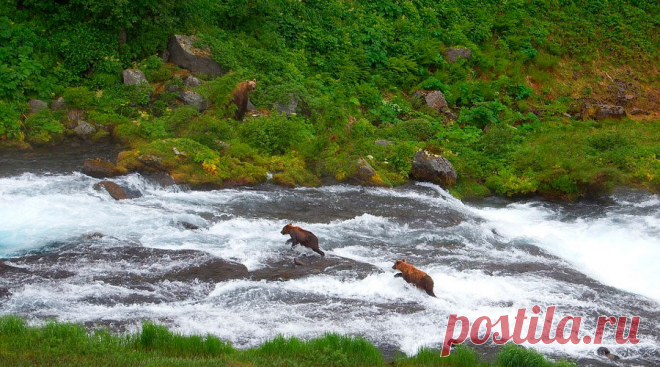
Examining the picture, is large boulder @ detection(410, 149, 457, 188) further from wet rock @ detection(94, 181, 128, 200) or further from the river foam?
wet rock @ detection(94, 181, 128, 200)

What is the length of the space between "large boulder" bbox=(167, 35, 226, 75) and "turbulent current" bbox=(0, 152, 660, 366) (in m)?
6.46

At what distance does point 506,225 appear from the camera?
15.8 m

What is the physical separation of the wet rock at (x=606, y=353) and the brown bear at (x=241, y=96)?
13.0m

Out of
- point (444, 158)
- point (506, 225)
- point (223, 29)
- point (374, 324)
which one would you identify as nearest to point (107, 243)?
point (374, 324)

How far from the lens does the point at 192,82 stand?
20391mm

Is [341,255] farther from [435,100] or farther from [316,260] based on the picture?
[435,100]

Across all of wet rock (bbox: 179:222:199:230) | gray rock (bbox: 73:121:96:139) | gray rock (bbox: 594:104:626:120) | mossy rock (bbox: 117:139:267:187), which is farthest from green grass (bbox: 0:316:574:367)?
gray rock (bbox: 594:104:626:120)

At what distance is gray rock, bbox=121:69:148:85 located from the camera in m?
19.9

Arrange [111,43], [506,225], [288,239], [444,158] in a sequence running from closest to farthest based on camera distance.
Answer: [288,239], [506,225], [444,158], [111,43]

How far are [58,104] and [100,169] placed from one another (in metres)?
4.34

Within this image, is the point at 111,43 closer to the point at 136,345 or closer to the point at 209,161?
the point at 209,161

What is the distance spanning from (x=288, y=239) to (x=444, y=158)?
7.65 metres

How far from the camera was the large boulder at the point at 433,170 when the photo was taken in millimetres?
18359

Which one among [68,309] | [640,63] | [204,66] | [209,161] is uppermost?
[640,63]
